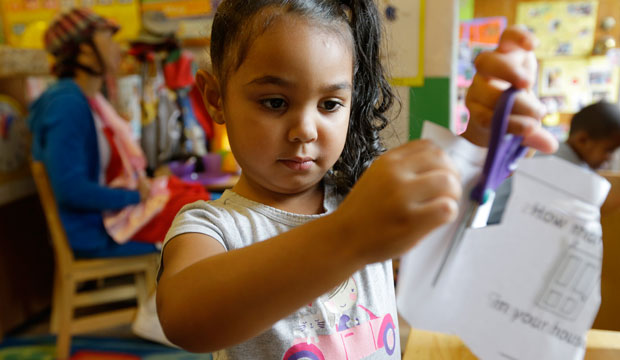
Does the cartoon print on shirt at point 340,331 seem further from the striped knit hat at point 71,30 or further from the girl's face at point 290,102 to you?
the striped knit hat at point 71,30

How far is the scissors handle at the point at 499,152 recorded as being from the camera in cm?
28

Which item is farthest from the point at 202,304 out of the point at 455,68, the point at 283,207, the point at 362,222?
the point at 455,68

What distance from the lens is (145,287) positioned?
73.2 inches

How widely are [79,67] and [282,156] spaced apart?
1.58m

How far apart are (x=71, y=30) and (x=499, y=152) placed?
1865mm

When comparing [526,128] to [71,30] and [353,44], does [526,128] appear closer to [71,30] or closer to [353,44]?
[353,44]

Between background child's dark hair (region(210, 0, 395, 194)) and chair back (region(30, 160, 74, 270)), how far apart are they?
122 centimetres

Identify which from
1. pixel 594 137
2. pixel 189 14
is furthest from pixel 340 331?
pixel 189 14

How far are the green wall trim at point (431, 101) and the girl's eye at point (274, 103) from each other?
0.56 metres

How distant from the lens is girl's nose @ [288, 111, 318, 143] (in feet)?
1.45

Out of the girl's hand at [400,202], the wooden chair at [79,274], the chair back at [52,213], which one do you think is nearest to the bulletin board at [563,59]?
the wooden chair at [79,274]

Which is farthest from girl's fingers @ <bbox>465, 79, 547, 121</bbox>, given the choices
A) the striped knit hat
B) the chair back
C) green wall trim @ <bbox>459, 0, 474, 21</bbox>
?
green wall trim @ <bbox>459, 0, 474, 21</bbox>

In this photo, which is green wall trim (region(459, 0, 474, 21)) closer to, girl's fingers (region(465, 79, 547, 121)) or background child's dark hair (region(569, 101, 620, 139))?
background child's dark hair (region(569, 101, 620, 139))

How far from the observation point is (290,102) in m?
0.44
